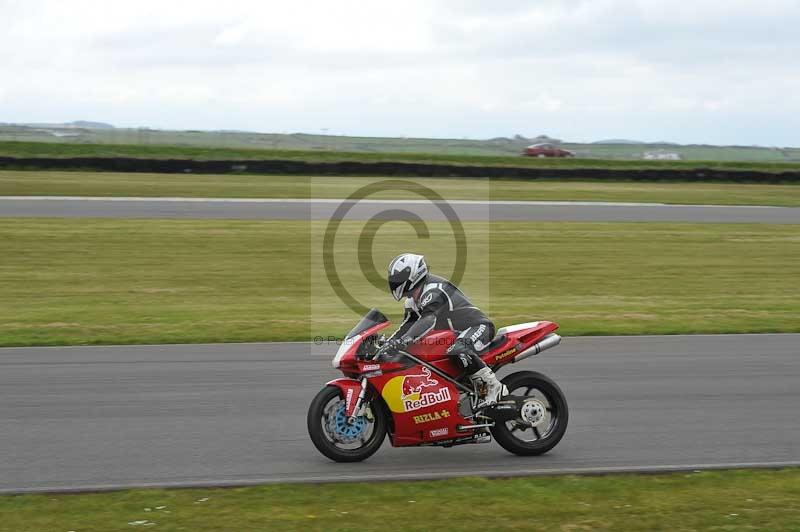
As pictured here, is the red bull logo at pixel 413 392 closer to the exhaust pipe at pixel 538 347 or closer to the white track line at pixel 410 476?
the white track line at pixel 410 476

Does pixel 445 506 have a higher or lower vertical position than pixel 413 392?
lower

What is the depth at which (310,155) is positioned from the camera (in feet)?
155

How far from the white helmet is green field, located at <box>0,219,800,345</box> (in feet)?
19.6

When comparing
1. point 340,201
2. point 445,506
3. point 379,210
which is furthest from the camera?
point 340,201

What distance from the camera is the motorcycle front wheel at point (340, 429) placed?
7.41 m

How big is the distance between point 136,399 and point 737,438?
5.59 m

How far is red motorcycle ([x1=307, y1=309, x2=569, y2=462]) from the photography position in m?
7.47

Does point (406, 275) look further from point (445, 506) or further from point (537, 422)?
point (445, 506)

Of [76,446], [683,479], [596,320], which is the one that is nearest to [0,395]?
[76,446]

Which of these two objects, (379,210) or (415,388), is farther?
(379,210)

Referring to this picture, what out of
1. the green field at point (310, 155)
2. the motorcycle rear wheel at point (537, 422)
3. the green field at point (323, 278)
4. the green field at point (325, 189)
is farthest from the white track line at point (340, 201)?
the motorcycle rear wheel at point (537, 422)

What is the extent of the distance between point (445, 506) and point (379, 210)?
23661 mm

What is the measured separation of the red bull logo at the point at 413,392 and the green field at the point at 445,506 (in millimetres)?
763

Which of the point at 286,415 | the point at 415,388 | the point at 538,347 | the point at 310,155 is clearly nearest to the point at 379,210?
the point at 310,155
